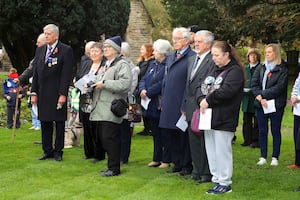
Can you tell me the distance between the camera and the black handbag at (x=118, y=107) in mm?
7629

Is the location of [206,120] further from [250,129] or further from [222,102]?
[250,129]

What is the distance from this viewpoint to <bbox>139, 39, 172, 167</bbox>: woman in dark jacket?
8289mm

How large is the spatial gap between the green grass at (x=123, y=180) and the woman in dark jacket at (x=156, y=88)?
35 centimetres

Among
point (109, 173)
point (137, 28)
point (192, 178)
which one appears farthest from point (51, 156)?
point (137, 28)

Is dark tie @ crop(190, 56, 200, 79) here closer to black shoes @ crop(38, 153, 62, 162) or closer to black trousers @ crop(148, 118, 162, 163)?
black trousers @ crop(148, 118, 162, 163)

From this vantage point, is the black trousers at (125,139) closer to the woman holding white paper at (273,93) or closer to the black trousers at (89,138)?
the black trousers at (89,138)

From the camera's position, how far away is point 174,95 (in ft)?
25.0

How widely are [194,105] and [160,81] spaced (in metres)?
1.34

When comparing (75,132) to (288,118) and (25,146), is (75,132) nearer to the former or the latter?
(25,146)

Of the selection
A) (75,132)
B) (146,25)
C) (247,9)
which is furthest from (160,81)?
(146,25)

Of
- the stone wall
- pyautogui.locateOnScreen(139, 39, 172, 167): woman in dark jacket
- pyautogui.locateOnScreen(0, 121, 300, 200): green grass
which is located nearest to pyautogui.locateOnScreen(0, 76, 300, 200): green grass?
Result: pyautogui.locateOnScreen(0, 121, 300, 200): green grass

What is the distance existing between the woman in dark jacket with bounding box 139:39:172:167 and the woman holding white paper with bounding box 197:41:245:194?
1.58m

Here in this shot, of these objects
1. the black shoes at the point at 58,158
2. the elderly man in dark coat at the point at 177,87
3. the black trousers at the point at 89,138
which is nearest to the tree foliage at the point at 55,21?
the black trousers at the point at 89,138

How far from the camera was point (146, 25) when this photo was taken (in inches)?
1407
